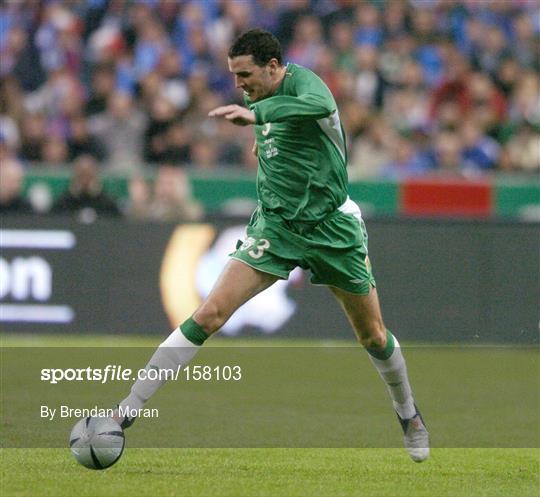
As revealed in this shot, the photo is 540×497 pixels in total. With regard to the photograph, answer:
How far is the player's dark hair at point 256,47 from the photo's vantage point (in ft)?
24.4

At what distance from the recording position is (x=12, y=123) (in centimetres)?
1738

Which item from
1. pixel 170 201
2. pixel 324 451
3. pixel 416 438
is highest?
pixel 416 438

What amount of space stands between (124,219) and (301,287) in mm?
1944

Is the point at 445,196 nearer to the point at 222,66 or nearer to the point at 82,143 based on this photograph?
the point at 222,66

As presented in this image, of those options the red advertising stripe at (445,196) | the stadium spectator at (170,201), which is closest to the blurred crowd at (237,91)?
the red advertising stripe at (445,196)

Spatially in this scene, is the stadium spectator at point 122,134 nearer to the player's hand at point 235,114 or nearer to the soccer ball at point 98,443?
the soccer ball at point 98,443

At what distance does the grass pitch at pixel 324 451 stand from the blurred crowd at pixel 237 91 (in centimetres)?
501

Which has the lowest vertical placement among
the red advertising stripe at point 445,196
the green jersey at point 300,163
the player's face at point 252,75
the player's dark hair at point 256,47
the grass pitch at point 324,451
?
the red advertising stripe at point 445,196

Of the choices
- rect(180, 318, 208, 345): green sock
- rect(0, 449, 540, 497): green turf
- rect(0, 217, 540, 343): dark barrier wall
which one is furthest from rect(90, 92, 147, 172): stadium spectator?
rect(180, 318, 208, 345): green sock

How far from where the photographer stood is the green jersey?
25.0 ft

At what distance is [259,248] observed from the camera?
7621 millimetres

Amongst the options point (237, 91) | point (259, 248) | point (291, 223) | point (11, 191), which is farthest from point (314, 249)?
point (237, 91)

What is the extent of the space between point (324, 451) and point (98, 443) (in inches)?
63.6

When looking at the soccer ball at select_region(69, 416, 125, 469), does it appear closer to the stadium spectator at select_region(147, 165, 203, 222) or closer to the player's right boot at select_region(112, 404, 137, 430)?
the player's right boot at select_region(112, 404, 137, 430)
